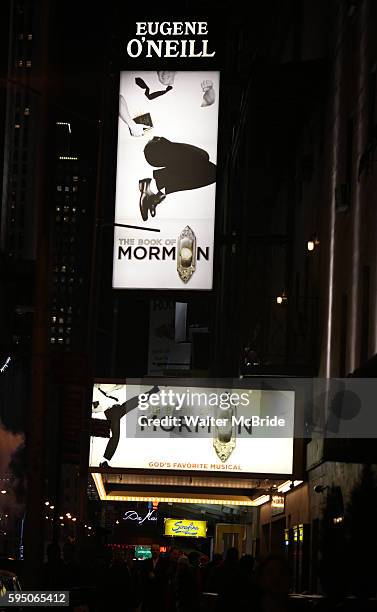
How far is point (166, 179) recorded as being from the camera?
23469 mm

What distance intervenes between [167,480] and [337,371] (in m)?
10.5

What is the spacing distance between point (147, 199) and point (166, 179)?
Result: 1.76ft

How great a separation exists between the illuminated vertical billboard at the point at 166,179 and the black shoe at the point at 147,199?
0.02m

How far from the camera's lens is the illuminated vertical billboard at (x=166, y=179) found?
22641mm

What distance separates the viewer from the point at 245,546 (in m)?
47.1

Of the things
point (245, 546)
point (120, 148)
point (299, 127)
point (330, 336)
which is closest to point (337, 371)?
point (330, 336)

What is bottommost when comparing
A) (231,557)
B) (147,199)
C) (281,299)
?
(231,557)

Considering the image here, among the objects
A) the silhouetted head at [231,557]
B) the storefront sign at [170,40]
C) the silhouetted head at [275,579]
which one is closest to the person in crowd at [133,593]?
the silhouetted head at [231,557]

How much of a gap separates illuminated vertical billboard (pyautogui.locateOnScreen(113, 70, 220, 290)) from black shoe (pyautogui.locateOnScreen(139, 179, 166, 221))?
18 millimetres

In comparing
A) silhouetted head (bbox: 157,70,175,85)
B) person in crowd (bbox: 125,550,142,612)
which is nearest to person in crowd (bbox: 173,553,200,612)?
person in crowd (bbox: 125,550,142,612)

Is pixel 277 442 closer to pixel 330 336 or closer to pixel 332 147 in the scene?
pixel 330 336

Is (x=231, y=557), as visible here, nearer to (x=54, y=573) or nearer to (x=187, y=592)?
(x=187, y=592)

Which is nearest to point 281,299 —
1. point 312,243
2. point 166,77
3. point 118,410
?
point 312,243

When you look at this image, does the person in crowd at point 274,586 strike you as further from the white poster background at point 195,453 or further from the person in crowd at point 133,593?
the white poster background at point 195,453
